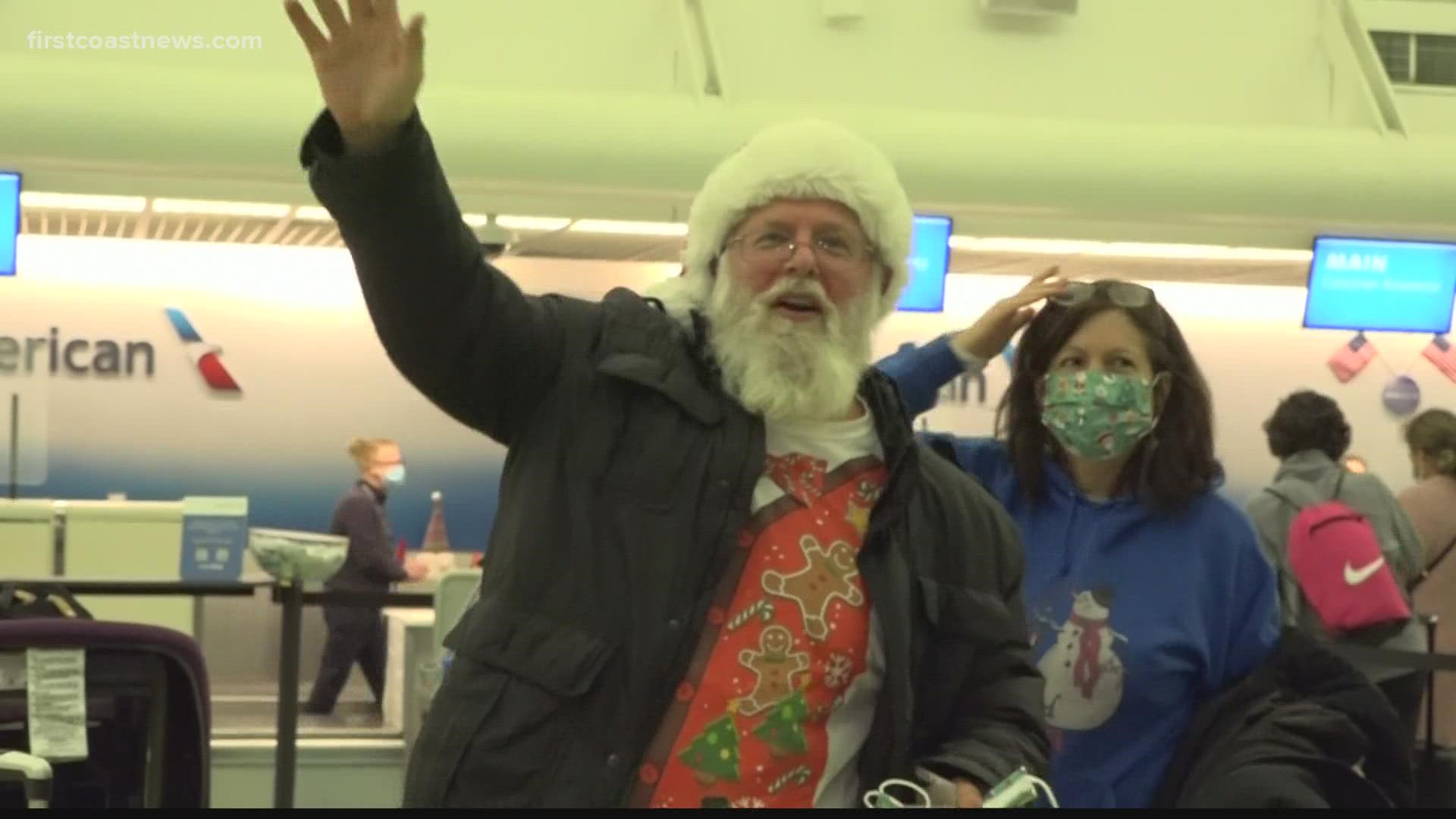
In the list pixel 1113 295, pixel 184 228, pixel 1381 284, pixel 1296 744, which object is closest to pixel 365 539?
pixel 184 228

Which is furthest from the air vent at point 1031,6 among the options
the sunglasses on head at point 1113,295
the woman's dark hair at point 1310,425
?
the sunglasses on head at point 1113,295

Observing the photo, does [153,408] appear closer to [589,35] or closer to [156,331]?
[156,331]

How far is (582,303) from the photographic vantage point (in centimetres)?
248

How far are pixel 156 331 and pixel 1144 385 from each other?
900cm

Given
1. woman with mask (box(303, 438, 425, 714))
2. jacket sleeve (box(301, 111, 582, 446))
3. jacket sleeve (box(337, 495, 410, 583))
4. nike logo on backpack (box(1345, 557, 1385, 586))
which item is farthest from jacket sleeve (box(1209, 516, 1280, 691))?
jacket sleeve (box(337, 495, 410, 583))

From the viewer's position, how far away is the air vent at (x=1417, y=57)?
1117cm

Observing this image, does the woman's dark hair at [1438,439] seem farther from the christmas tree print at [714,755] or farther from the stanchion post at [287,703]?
the christmas tree print at [714,755]

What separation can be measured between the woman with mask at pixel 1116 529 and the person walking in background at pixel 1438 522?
4.96m

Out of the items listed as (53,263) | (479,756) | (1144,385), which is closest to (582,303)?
(479,756)

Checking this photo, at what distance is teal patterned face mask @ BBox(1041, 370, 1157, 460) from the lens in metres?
3.22

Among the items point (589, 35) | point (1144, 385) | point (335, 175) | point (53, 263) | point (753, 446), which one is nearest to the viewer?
point (335, 175)

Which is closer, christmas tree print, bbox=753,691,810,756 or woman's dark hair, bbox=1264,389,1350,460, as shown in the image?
christmas tree print, bbox=753,691,810,756

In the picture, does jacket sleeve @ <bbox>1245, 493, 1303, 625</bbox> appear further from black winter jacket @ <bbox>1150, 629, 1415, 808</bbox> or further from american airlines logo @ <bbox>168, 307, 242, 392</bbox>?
american airlines logo @ <bbox>168, 307, 242, 392</bbox>

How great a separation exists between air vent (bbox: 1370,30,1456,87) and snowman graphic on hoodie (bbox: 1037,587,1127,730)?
8.75 meters
